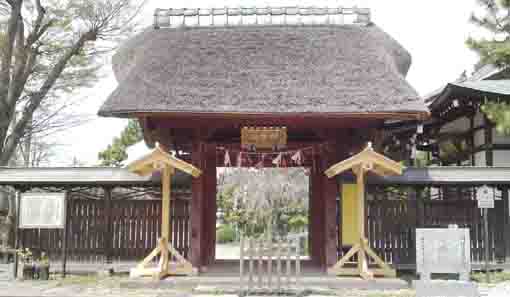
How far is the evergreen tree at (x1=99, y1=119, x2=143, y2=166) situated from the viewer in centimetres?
2378

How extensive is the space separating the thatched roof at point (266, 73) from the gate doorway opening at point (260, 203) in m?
13.8

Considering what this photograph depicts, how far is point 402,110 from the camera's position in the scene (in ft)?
Result: 31.0

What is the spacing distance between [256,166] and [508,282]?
5.40 m

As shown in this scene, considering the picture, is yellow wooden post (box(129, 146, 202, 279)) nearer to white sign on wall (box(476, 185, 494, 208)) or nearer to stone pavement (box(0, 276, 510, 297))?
stone pavement (box(0, 276, 510, 297))

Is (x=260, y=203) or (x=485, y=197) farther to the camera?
(x=260, y=203)

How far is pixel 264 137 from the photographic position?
1089 cm

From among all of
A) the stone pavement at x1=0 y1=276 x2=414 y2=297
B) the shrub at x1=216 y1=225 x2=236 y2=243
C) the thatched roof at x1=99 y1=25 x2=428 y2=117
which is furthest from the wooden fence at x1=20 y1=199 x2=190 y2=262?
the shrub at x1=216 y1=225 x2=236 y2=243

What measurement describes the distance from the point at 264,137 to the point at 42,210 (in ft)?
15.2

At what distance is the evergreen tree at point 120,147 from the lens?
23.8 metres

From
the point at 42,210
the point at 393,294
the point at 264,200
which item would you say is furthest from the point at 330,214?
the point at 264,200

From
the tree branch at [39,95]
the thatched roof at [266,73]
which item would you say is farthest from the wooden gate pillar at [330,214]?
the tree branch at [39,95]

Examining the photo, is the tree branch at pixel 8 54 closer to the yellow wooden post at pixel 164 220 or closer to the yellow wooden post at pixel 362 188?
the yellow wooden post at pixel 164 220

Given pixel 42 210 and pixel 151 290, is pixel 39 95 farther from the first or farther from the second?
pixel 151 290

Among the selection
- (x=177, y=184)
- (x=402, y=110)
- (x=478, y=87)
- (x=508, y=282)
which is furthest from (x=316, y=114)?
(x=478, y=87)
